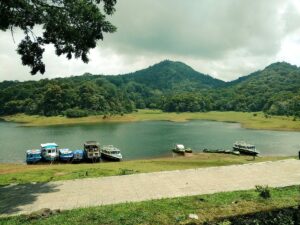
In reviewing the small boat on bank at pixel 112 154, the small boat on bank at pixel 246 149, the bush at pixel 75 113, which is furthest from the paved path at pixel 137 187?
the bush at pixel 75 113

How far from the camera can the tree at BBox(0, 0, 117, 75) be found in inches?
793

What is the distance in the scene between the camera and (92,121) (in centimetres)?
16288

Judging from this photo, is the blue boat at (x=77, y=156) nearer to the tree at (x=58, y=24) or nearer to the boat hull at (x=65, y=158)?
the boat hull at (x=65, y=158)

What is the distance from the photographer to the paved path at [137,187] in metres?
19.8

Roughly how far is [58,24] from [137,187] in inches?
443

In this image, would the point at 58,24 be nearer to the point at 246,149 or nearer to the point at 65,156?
the point at 65,156

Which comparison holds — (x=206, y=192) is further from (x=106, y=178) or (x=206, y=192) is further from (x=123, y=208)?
(x=106, y=178)

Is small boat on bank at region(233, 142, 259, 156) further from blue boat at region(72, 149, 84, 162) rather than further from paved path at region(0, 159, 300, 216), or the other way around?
paved path at region(0, 159, 300, 216)

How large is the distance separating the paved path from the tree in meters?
8.02

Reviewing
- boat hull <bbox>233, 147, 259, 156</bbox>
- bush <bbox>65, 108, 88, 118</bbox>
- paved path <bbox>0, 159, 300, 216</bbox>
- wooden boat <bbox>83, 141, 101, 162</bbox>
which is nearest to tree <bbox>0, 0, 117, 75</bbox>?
paved path <bbox>0, 159, 300, 216</bbox>

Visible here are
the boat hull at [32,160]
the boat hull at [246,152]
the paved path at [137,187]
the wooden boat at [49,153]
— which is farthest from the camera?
the boat hull at [246,152]

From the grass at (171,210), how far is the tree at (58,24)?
11007 mm

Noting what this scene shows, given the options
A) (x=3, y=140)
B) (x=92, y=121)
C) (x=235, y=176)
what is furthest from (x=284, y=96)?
(x=235, y=176)

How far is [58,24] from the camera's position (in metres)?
21.6
